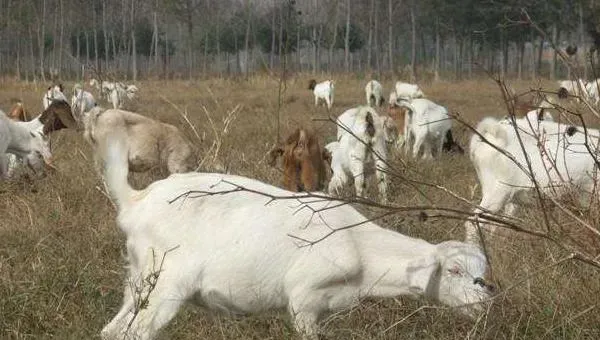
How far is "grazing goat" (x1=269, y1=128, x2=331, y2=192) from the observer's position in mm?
7734

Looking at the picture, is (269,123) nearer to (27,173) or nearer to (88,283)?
(27,173)

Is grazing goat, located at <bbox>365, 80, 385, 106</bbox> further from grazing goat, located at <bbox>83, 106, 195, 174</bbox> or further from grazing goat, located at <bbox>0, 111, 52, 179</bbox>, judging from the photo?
grazing goat, located at <bbox>83, 106, 195, 174</bbox>

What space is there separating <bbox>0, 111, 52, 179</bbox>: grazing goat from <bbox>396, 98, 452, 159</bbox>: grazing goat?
16.4 ft

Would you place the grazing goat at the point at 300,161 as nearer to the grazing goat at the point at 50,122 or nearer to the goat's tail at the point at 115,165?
the goat's tail at the point at 115,165

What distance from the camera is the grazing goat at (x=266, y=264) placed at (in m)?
3.93

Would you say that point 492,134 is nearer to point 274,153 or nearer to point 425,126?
point 274,153

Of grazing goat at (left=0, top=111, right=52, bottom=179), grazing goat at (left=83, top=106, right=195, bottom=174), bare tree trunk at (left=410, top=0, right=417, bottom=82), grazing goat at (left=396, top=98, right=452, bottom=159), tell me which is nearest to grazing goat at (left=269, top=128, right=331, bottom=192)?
grazing goat at (left=83, top=106, right=195, bottom=174)

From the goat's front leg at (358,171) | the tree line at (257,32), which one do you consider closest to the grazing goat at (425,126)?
the goat's front leg at (358,171)

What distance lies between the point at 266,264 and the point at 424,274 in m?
0.71

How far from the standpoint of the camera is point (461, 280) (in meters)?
3.99

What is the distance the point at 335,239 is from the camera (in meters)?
4.04

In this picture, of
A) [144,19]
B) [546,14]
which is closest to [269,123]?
[546,14]

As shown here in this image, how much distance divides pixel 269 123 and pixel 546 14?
30.4 metres

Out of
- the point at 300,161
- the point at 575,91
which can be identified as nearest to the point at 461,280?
the point at 575,91
